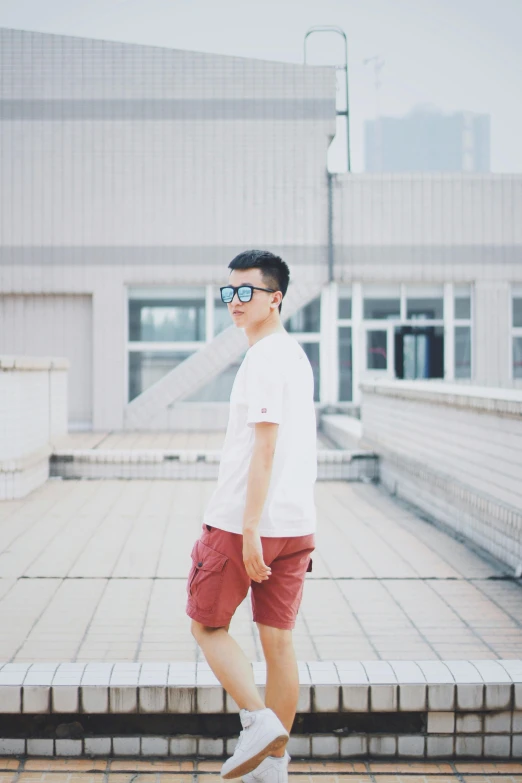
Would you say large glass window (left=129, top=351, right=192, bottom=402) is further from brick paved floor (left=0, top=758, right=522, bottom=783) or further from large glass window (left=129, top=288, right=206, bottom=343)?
brick paved floor (left=0, top=758, right=522, bottom=783)

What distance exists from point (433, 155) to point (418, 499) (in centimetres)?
14982

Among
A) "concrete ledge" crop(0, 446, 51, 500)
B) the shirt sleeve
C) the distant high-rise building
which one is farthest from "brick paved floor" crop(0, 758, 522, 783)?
the distant high-rise building

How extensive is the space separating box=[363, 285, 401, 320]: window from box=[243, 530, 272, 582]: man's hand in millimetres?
15367

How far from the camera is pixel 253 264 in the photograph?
2.96 meters

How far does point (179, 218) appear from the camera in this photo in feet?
55.5

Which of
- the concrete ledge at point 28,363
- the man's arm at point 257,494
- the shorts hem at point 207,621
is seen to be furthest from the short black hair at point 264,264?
the concrete ledge at point 28,363

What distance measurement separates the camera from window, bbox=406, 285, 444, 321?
699 inches

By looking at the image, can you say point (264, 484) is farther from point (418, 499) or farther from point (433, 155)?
point (433, 155)

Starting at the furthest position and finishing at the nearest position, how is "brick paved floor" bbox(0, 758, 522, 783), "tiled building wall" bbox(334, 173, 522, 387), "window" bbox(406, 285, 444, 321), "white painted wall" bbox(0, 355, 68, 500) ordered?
1. "window" bbox(406, 285, 444, 321)
2. "tiled building wall" bbox(334, 173, 522, 387)
3. "white painted wall" bbox(0, 355, 68, 500)
4. "brick paved floor" bbox(0, 758, 522, 783)

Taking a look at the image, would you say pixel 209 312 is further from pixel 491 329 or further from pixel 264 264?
pixel 264 264

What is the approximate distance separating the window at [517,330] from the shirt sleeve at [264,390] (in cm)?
1590

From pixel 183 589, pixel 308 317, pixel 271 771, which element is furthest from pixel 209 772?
pixel 308 317

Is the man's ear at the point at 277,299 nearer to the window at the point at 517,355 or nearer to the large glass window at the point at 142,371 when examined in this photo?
the large glass window at the point at 142,371

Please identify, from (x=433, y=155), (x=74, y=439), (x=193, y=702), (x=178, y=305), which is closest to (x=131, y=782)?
(x=193, y=702)
